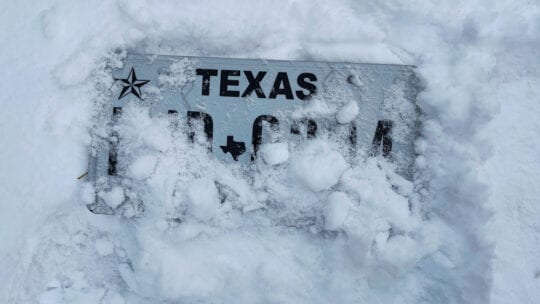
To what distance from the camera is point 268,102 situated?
1.03 meters

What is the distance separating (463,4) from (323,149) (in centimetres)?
53

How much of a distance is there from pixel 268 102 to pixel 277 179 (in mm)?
207

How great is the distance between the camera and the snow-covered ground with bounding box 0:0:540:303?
3.09 ft

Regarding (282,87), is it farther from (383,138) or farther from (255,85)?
(383,138)

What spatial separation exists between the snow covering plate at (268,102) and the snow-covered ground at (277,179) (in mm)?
35

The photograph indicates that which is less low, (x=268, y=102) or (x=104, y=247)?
(x=268, y=102)

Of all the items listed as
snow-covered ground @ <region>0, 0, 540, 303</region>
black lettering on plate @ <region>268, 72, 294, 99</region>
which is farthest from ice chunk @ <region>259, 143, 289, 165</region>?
black lettering on plate @ <region>268, 72, 294, 99</region>

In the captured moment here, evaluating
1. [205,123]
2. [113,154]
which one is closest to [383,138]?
[205,123]

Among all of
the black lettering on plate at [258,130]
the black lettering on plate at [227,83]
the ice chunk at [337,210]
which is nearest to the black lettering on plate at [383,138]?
the ice chunk at [337,210]

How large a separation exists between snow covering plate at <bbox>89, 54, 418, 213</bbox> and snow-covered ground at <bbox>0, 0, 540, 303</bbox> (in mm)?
35

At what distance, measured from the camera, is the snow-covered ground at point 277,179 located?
943 mm

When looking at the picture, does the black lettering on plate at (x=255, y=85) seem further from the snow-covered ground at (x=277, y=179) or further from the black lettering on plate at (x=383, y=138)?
the black lettering on plate at (x=383, y=138)

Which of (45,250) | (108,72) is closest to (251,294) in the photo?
(45,250)

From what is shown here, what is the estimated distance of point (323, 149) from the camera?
0.99 metres
